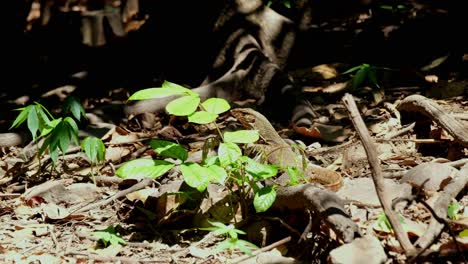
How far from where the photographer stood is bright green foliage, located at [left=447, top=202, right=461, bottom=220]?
2539 mm

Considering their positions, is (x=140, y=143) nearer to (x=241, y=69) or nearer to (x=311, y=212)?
(x=241, y=69)

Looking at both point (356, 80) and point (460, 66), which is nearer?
point (356, 80)

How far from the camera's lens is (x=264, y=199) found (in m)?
2.66

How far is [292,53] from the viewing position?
5980mm

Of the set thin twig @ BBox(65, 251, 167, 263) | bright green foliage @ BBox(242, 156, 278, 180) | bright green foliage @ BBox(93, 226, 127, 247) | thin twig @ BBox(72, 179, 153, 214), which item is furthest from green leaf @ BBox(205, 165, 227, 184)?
thin twig @ BBox(72, 179, 153, 214)

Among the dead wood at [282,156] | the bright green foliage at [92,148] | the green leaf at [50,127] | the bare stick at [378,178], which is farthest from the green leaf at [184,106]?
the green leaf at [50,127]

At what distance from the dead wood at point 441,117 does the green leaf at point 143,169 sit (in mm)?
1417

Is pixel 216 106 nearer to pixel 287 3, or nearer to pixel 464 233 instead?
pixel 464 233

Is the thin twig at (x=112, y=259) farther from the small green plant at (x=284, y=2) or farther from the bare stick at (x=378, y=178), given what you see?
the small green plant at (x=284, y=2)

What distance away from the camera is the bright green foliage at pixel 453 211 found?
8.33ft

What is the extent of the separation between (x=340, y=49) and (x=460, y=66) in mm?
1253

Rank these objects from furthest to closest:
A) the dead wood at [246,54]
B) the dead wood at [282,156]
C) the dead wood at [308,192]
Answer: the dead wood at [246,54]
the dead wood at [282,156]
the dead wood at [308,192]

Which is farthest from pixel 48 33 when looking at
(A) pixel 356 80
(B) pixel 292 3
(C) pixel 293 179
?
(C) pixel 293 179

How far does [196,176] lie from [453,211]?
103 cm
